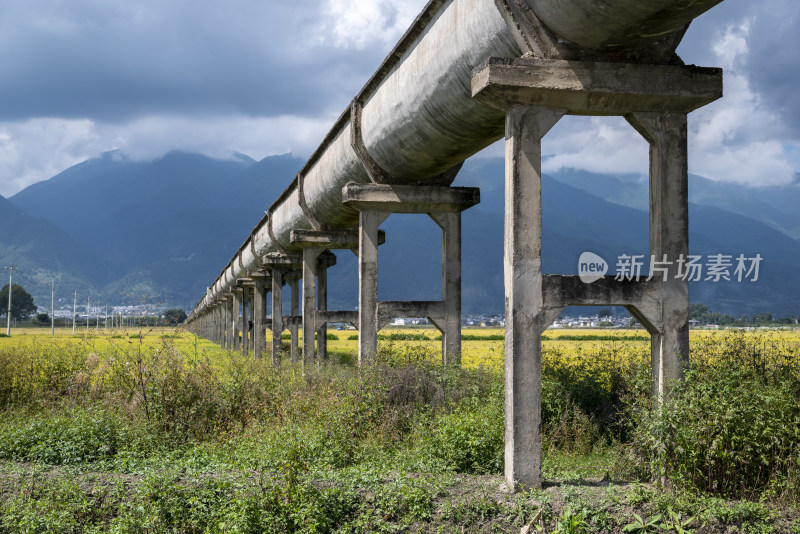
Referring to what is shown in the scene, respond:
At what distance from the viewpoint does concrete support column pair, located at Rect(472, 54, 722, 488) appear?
6.17 m

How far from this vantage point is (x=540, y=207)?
20.7ft

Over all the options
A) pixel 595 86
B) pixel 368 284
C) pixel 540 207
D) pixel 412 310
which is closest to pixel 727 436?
pixel 540 207

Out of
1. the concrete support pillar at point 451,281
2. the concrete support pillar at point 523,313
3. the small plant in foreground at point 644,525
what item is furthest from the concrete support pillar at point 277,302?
the small plant in foreground at point 644,525

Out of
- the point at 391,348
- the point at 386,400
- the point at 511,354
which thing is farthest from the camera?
the point at 391,348

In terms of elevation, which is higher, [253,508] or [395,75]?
[395,75]

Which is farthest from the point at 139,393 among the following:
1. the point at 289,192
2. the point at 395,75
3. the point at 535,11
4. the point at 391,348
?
the point at 289,192

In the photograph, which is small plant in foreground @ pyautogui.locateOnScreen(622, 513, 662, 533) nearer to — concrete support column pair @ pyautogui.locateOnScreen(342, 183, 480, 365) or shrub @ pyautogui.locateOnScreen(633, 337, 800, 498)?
shrub @ pyautogui.locateOnScreen(633, 337, 800, 498)

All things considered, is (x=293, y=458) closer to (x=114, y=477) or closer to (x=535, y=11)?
(x=114, y=477)

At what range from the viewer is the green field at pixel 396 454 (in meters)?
5.68

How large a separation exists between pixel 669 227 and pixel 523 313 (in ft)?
5.51

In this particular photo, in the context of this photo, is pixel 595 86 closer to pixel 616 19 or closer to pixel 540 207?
pixel 616 19

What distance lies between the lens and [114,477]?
275 inches

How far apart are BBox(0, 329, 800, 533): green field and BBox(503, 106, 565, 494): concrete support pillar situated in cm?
39

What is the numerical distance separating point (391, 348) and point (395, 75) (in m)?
4.90
